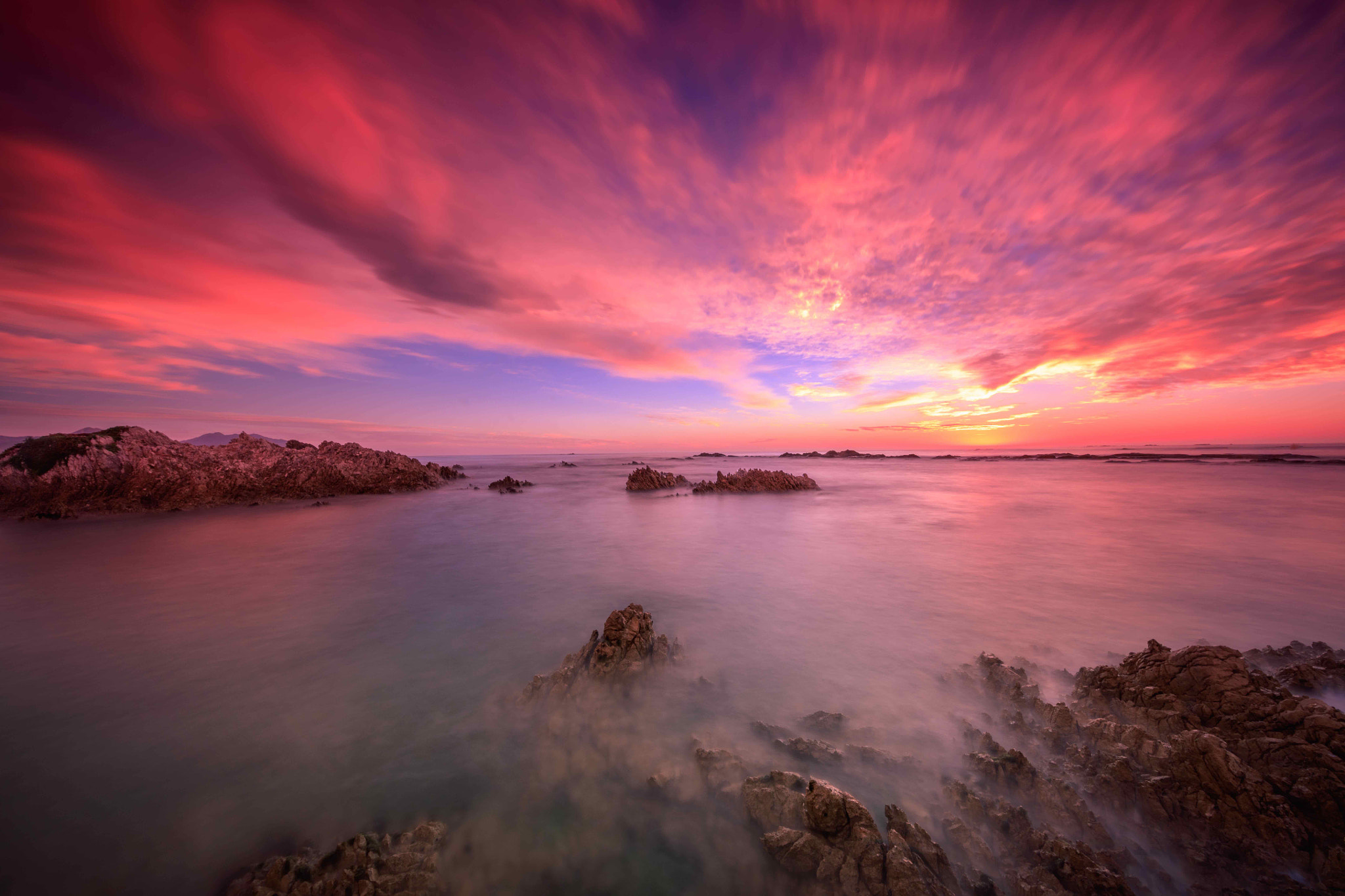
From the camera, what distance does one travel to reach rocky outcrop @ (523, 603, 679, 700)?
13.9 ft

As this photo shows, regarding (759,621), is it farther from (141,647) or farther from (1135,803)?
(141,647)

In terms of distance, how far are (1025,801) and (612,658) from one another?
11.6ft

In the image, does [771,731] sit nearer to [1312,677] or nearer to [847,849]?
[847,849]

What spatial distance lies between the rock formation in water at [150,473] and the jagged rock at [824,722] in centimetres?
2057

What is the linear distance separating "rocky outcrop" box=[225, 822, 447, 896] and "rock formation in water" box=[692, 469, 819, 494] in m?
18.2

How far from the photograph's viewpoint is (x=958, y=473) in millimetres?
32156

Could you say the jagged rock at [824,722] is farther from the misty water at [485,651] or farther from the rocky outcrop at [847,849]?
the rocky outcrop at [847,849]

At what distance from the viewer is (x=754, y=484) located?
21.2 metres

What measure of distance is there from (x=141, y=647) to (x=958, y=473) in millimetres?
39753

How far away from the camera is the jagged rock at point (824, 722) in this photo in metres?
3.65

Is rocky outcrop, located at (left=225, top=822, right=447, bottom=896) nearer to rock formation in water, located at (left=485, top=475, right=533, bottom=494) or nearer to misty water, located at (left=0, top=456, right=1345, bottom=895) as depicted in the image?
misty water, located at (left=0, top=456, right=1345, bottom=895)

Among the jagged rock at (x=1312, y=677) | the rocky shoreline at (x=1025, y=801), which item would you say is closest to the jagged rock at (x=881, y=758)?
the rocky shoreline at (x=1025, y=801)

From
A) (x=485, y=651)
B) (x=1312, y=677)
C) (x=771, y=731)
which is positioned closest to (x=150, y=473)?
(x=485, y=651)

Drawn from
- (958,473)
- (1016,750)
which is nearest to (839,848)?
(1016,750)
